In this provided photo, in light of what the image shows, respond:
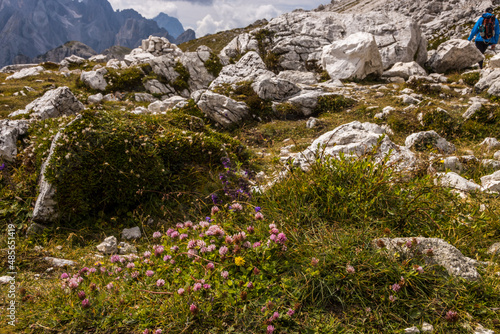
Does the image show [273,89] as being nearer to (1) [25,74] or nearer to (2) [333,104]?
(2) [333,104]

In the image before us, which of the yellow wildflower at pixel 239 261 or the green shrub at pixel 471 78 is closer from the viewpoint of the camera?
the yellow wildflower at pixel 239 261

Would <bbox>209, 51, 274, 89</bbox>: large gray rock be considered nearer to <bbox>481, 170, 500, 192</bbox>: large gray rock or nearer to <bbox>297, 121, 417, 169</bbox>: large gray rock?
<bbox>297, 121, 417, 169</bbox>: large gray rock

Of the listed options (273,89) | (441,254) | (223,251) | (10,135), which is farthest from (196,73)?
(441,254)

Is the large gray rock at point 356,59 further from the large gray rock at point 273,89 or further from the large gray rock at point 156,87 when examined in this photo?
the large gray rock at point 156,87

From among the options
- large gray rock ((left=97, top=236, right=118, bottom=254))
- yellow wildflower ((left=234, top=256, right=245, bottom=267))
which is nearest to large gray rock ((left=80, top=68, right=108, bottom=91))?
large gray rock ((left=97, top=236, right=118, bottom=254))

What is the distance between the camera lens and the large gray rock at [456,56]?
19297 millimetres

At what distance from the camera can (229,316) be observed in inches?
90.3

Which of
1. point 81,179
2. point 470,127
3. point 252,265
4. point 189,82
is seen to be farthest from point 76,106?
point 470,127

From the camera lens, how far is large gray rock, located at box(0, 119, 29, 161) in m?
5.91

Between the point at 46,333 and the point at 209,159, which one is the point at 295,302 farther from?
the point at 209,159

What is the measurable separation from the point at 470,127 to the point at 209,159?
874cm

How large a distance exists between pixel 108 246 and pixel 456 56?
2594 centimetres

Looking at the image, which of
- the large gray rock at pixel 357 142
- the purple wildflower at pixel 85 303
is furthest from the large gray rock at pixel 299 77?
the purple wildflower at pixel 85 303

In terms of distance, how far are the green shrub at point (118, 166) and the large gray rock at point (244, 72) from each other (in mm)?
10094
